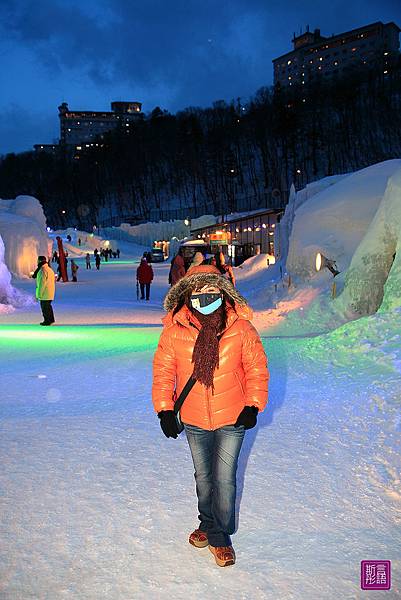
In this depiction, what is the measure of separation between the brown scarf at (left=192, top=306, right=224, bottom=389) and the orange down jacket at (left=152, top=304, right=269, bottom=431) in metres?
0.05

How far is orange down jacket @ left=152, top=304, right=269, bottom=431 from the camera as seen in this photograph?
9.72 ft

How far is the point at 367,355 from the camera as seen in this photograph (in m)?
7.46

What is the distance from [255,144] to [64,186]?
42.0 metres

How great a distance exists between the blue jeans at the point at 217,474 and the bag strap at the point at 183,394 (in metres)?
0.13

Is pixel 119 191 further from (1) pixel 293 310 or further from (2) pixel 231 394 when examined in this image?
(2) pixel 231 394

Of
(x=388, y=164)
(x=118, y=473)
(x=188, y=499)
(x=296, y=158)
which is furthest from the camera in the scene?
(x=296, y=158)

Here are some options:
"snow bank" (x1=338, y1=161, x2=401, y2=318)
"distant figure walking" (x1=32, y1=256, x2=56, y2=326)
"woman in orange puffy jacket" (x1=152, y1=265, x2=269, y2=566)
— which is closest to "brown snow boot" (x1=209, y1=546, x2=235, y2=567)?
"woman in orange puffy jacket" (x1=152, y1=265, x2=269, y2=566)

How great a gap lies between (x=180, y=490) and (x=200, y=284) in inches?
63.6

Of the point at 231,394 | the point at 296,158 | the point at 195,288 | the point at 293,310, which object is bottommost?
the point at 293,310

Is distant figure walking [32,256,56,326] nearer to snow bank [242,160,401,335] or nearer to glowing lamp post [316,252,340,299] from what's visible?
snow bank [242,160,401,335]

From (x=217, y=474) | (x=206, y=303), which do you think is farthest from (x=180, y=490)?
(x=206, y=303)

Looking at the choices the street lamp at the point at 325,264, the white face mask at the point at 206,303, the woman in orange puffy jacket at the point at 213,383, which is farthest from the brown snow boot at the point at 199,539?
the street lamp at the point at 325,264

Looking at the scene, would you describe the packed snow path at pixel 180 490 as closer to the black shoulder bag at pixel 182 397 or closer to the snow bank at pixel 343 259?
the black shoulder bag at pixel 182 397

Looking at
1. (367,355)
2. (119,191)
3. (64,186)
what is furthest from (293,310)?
(64,186)
